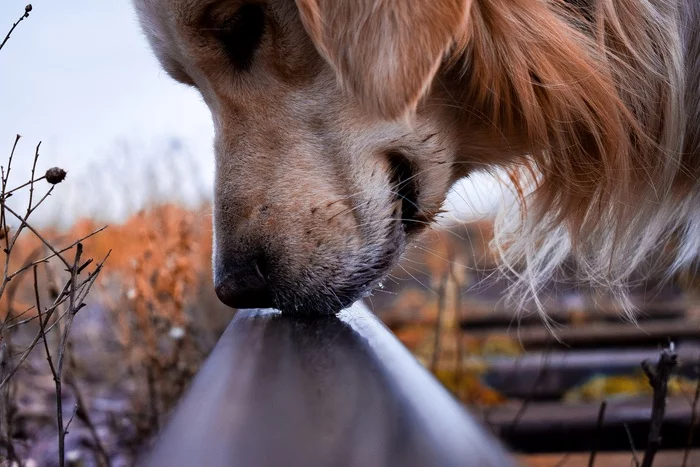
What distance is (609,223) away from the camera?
2.74m

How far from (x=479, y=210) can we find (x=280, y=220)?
109 cm

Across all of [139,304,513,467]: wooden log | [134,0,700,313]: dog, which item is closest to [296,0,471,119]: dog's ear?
[134,0,700,313]: dog

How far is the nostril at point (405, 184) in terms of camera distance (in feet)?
7.91

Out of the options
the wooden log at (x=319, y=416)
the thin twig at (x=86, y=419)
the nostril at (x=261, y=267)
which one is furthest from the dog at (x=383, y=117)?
the wooden log at (x=319, y=416)

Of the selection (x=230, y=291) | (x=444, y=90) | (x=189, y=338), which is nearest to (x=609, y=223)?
(x=444, y=90)

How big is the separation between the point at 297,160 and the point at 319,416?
1596mm

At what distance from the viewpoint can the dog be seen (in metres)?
2.17

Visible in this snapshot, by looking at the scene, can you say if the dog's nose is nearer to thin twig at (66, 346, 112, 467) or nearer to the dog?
the dog

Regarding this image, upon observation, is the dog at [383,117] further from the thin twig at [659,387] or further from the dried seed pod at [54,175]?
the thin twig at [659,387]

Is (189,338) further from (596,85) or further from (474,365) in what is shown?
(596,85)

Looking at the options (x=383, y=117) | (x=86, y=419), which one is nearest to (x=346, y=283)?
(x=383, y=117)

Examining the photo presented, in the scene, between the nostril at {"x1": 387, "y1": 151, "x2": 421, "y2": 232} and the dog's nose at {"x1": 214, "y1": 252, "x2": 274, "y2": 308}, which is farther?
the nostril at {"x1": 387, "y1": 151, "x2": 421, "y2": 232}

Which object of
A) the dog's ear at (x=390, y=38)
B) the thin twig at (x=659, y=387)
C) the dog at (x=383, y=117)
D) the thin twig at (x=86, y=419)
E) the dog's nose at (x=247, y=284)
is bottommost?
the thin twig at (x=86, y=419)

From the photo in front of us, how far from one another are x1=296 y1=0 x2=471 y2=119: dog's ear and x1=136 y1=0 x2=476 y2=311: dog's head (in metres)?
0.06
